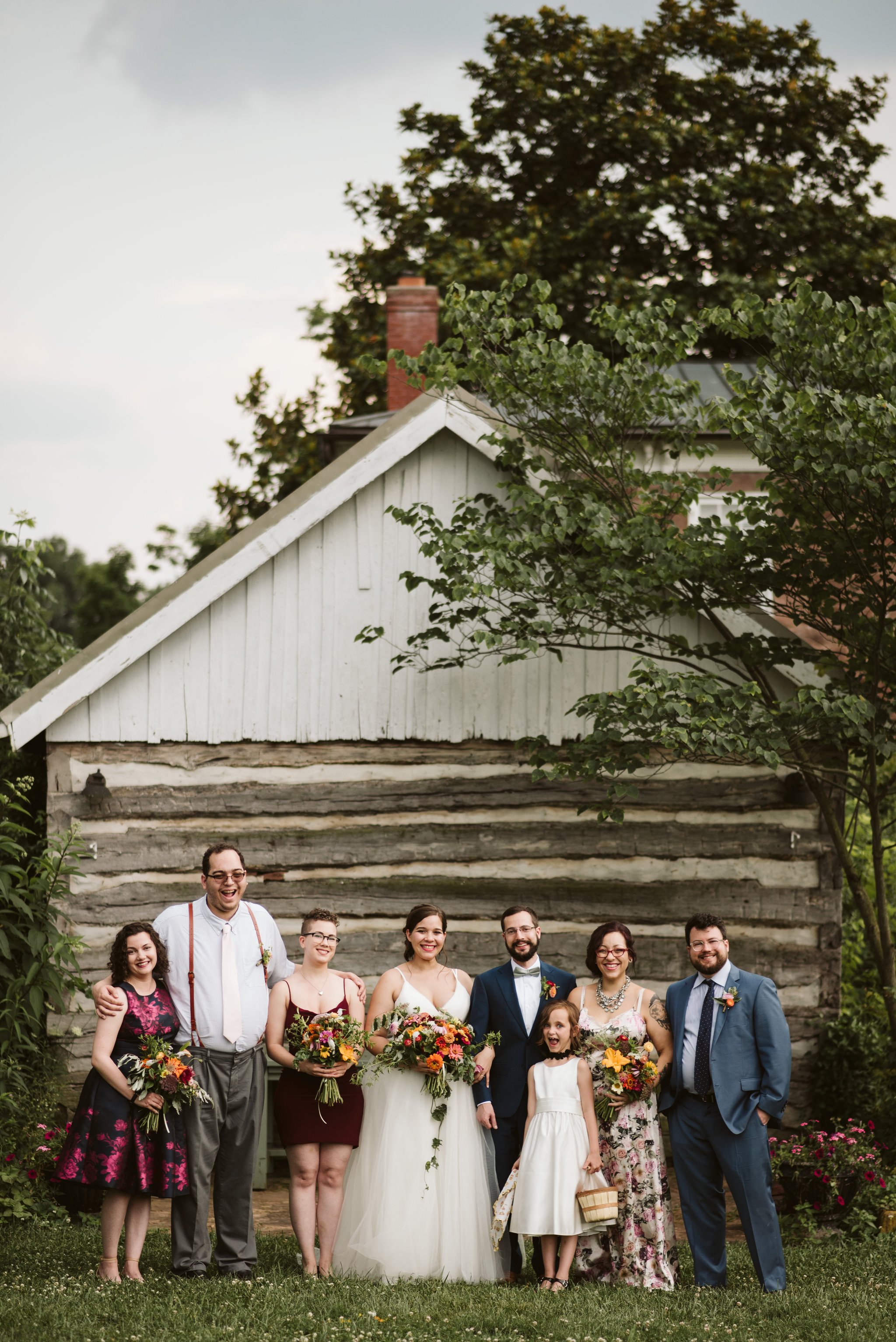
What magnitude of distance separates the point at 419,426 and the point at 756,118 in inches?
595

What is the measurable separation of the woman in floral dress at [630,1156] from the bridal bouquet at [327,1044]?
1.14m

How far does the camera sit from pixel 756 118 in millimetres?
19672

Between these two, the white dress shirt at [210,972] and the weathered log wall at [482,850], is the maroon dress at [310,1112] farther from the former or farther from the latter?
the weathered log wall at [482,850]

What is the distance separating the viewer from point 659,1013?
5.80 m

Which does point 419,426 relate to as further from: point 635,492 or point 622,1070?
point 622,1070

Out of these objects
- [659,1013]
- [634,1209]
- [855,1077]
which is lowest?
[634,1209]

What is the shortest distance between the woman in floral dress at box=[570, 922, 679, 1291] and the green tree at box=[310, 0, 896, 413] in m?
14.7

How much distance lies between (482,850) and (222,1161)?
10.4ft

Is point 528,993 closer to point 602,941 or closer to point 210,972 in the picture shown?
point 602,941

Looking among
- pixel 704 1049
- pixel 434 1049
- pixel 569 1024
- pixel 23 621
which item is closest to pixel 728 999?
pixel 704 1049

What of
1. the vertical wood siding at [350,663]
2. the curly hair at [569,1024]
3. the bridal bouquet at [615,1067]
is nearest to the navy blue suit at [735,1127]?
the bridal bouquet at [615,1067]

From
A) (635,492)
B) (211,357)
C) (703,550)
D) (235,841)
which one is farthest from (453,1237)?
(211,357)

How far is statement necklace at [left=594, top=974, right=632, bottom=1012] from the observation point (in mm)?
5711

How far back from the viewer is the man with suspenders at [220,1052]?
17.7ft
